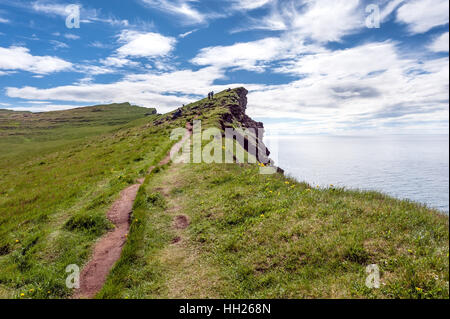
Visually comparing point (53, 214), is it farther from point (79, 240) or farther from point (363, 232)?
point (363, 232)

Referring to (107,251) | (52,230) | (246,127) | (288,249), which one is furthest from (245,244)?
(246,127)

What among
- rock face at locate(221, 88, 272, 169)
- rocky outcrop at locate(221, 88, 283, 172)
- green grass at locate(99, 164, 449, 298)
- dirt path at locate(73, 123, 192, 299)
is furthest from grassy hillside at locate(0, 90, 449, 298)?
rock face at locate(221, 88, 272, 169)

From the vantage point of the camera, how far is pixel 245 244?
910 cm

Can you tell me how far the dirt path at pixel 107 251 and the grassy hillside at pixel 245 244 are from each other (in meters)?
0.48

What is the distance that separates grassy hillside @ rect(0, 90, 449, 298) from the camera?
255 inches

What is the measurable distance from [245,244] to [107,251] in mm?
6397

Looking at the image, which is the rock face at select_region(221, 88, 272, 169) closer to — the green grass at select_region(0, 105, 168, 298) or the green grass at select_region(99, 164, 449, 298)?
the green grass at select_region(99, 164, 449, 298)

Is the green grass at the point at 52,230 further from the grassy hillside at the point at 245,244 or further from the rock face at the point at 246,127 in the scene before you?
the rock face at the point at 246,127

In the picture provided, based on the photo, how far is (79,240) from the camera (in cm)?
1070

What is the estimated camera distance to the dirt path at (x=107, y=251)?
8.09 meters

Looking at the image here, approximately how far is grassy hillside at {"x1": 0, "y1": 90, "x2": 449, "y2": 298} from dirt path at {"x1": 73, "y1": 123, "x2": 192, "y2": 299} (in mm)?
480

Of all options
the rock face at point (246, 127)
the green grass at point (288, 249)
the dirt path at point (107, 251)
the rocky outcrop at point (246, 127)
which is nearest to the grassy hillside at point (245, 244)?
the green grass at point (288, 249)

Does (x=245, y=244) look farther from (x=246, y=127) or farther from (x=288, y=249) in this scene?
(x=246, y=127)

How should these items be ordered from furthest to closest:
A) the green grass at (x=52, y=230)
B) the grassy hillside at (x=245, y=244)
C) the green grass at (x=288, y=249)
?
the green grass at (x=52, y=230) → the grassy hillside at (x=245, y=244) → the green grass at (x=288, y=249)
